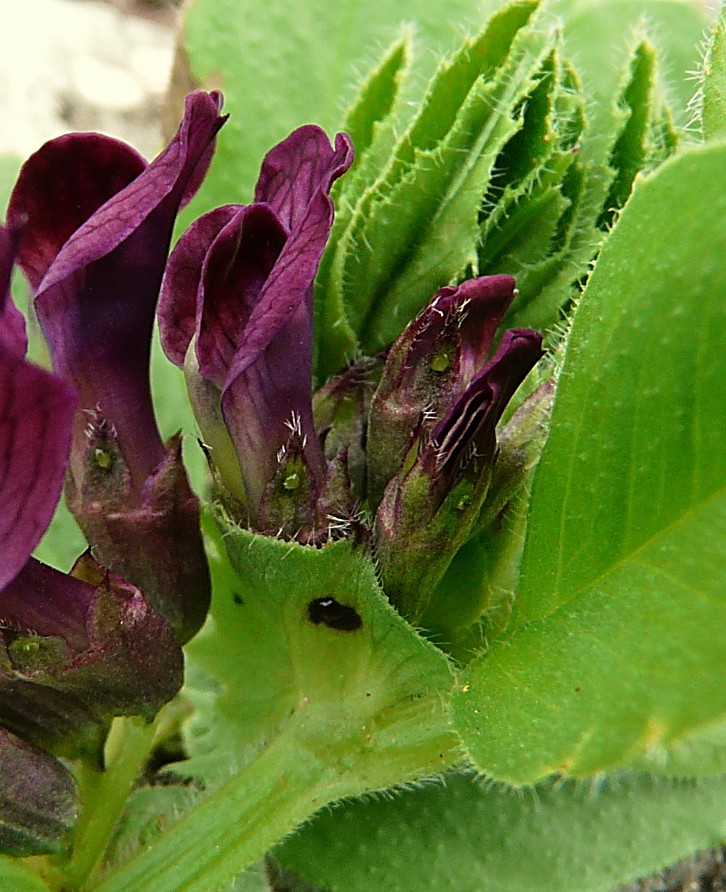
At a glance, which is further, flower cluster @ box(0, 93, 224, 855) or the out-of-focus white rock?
the out-of-focus white rock

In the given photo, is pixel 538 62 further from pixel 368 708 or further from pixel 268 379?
pixel 368 708

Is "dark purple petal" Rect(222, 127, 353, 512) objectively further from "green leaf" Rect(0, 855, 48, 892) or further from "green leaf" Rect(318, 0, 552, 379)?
"green leaf" Rect(0, 855, 48, 892)

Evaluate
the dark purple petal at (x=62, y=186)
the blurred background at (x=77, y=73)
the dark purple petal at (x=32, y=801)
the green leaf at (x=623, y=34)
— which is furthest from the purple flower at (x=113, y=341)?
the blurred background at (x=77, y=73)

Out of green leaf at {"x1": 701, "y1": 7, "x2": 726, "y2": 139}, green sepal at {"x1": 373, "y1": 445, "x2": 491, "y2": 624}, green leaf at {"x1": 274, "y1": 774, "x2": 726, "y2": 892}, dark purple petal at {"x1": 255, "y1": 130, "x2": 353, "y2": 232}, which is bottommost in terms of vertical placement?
green leaf at {"x1": 274, "y1": 774, "x2": 726, "y2": 892}

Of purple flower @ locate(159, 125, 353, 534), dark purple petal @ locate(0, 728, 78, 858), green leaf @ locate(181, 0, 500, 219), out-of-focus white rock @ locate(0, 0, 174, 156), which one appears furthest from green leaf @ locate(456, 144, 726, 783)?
out-of-focus white rock @ locate(0, 0, 174, 156)

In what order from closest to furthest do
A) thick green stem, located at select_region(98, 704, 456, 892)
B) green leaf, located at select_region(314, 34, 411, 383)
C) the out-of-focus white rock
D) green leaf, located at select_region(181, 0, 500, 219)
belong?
thick green stem, located at select_region(98, 704, 456, 892)
green leaf, located at select_region(314, 34, 411, 383)
green leaf, located at select_region(181, 0, 500, 219)
the out-of-focus white rock

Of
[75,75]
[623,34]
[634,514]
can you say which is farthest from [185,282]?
[75,75]

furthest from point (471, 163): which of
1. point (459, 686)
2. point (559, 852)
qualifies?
point (559, 852)
